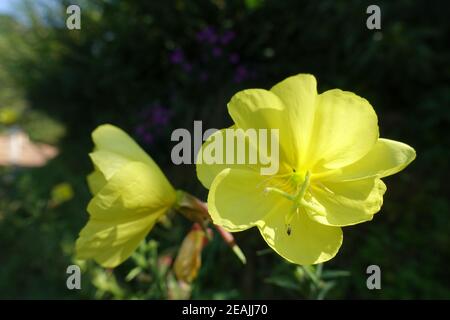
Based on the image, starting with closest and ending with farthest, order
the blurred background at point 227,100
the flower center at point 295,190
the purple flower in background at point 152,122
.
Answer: the flower center at point 295,190 < the blurred background at point 227,100 < the purple flower in background at point 152,122

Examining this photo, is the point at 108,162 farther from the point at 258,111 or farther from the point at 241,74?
the point at 241,74

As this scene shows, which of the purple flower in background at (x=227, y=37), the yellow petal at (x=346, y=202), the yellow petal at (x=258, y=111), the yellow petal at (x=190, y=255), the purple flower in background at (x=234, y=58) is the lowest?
the yellow petal at (x=190, y=255)

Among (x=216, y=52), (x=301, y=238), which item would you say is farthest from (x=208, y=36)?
(x=301, y=238)

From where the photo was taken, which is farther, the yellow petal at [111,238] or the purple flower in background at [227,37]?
the purple flower in background at [227,37]

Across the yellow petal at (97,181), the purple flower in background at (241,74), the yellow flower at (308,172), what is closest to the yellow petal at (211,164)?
the yellow flower at (308,172)

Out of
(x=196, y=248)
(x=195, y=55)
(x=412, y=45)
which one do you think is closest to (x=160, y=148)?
(x=195, y=55)

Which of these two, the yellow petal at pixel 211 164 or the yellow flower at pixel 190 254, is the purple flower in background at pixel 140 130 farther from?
the yellow petal at pixel 211 164
